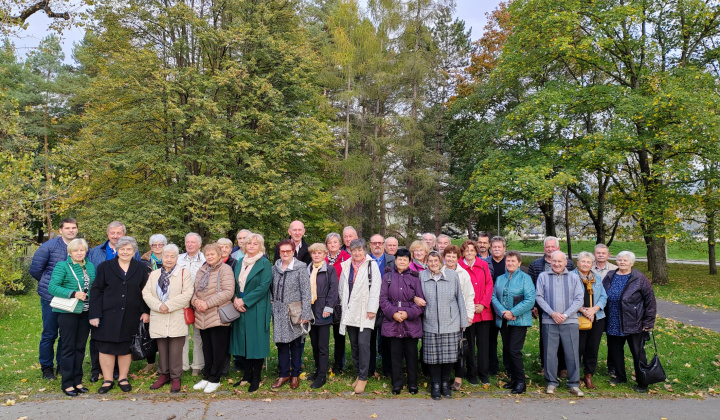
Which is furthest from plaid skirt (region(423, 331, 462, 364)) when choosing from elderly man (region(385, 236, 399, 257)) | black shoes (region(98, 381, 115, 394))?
black shoes (region(98, 381, 115, 394))

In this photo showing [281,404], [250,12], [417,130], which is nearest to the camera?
[281,404]

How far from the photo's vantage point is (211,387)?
538 cm

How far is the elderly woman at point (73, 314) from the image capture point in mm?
5152

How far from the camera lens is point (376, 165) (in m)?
22.7

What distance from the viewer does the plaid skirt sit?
17.3 ft

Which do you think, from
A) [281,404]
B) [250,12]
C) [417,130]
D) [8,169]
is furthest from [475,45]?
[281,404]

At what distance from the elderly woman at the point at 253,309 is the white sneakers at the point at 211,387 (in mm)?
295

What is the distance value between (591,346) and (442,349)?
2.20m

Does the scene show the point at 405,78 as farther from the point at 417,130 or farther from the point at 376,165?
the point at 376,165

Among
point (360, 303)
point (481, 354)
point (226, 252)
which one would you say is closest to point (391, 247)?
point (360, 303)

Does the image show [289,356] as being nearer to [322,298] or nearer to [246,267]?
[322,298]

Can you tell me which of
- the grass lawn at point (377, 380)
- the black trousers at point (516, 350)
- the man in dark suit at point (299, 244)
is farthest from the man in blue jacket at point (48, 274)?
the black trousers at point (516, 350)

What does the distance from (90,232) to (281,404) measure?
1326 centimetres

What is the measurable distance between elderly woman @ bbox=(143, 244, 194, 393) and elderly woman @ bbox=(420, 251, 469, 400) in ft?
9.69
